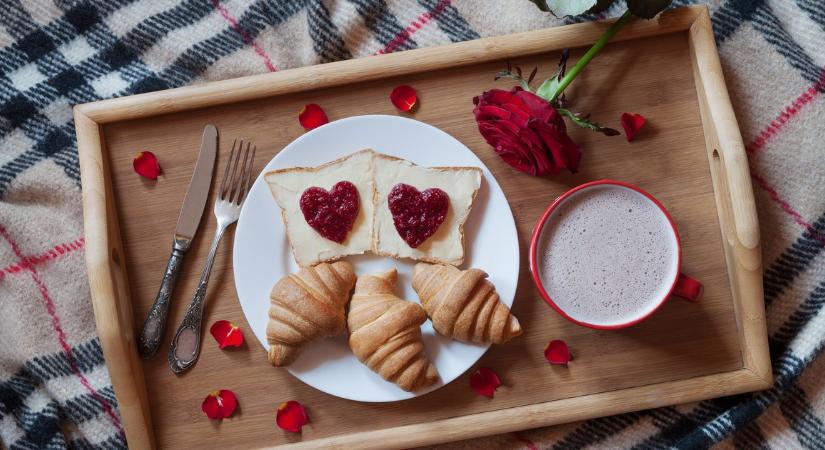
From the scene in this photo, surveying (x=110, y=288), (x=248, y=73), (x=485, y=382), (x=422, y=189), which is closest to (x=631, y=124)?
(x=422, y=189)

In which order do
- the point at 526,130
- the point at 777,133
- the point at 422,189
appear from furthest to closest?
1. the point at 777,133
2. the point at 422,189
3. the point at 526,130

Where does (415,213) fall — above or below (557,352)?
above

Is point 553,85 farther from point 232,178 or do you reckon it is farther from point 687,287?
point 232,178

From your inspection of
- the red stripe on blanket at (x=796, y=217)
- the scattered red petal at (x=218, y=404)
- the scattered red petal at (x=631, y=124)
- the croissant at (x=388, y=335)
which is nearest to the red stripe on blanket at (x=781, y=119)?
the red stripe on blanket at (x=796, y=217)

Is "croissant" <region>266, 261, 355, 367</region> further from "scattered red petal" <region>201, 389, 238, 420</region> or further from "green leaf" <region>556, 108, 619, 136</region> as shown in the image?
"green leaf" <region>556, 108, 619, 136</region>

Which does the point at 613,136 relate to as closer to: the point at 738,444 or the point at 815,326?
the point at 815,326

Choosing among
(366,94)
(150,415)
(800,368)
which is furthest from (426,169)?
(800,368)
